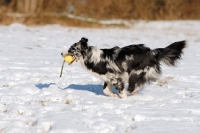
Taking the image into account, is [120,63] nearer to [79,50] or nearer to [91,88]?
[79,50]

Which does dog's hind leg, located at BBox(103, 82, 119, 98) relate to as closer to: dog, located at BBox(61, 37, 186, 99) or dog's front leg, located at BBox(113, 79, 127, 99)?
dog, located at BBox(61, 37, 186, 99)

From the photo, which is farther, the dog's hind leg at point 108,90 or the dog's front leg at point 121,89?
the dog's hind leg at point 108,90

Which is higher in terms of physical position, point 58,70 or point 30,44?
point 30,44

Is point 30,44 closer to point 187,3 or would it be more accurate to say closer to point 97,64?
point 97,64

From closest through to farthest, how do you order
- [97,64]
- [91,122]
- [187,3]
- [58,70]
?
[91,122] < [97,64] < [58,70] < [187,3]

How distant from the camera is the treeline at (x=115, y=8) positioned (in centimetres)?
2616

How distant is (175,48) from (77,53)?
1800 mm

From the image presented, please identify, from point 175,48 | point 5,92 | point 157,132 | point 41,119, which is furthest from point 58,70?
point 157,132

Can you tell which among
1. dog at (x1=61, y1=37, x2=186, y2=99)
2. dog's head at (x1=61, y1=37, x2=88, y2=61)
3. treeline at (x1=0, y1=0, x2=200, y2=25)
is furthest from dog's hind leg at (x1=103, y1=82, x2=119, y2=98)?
treeline at (x1=0, y1=0, x2=200, y2=25)

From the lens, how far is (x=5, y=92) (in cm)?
658

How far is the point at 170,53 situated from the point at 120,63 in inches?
39.0

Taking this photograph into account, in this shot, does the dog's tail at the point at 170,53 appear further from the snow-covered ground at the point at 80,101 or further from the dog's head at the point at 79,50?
the dog's head at the point at 79,50

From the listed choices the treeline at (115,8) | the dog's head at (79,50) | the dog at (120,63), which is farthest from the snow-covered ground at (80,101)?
the treeline at (115,8)

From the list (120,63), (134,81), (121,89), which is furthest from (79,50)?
(134,81)
